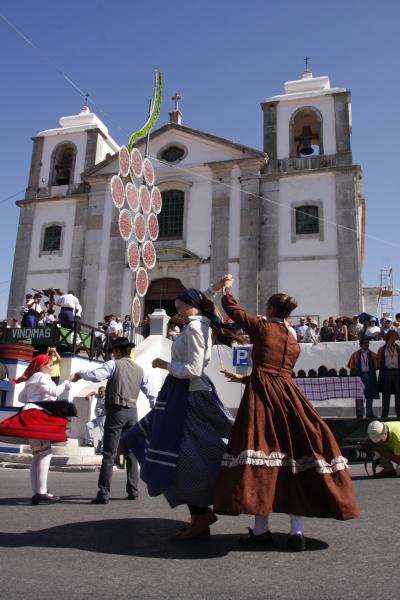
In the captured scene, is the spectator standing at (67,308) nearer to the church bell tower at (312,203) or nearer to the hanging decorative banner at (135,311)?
the hanging decorative banner at (135,311)

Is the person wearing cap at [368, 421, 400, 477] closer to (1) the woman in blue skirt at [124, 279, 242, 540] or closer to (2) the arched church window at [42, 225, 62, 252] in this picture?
(1) the woman in blue skirt at [124, 279, 242, 540]

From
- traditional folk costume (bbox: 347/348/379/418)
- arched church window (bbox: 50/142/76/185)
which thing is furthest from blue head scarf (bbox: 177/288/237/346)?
arched church window (bbox: 50/142/76/185)

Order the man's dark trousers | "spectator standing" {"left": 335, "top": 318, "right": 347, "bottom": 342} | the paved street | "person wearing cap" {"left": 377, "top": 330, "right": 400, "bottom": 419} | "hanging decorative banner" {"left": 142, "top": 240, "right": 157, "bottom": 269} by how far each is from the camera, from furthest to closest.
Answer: "hanging decorative banner" {"left": 142, "top": 240, "right": 157, "bottom": 269} → "spectator standing" {"left": 335, "top": 318, "right": 347, "bottom": 342} → "person wearing cap" {"left": 377, "top": 330, "right": 400, "bottom": 419} → the man's dark trousers → the paved street

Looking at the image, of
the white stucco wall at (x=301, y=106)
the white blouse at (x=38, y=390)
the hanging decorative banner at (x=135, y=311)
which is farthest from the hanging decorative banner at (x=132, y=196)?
the white blouse at (x=38, y=390)

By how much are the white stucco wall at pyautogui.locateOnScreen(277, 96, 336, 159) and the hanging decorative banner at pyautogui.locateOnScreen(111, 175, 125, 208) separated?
9149mm

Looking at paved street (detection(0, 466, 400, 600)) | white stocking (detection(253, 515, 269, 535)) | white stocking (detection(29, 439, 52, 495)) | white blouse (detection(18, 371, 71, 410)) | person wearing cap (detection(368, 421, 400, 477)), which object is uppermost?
white blouse (detection(18, 371, 71, 410))

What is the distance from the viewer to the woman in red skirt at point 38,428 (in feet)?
18.3

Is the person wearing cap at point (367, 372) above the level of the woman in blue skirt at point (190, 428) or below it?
above

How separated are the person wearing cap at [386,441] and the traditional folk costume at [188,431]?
339cm

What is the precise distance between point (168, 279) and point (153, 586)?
1990 cm

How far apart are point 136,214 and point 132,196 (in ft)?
2.22

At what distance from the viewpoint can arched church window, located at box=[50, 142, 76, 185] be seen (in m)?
25.6

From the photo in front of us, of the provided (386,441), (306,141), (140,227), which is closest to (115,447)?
(386,441)

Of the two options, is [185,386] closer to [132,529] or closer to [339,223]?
[132,529]
